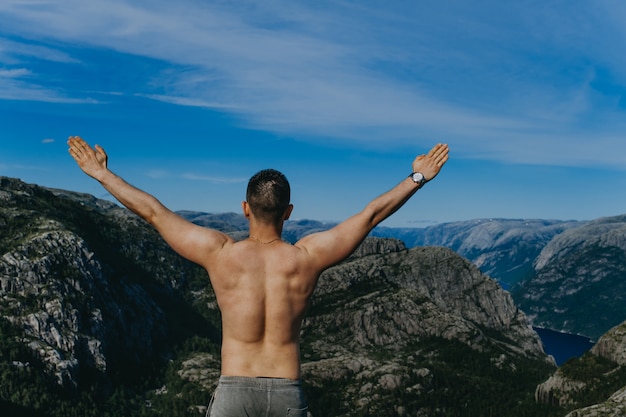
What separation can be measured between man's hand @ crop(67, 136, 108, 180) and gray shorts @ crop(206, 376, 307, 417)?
4.70 meters

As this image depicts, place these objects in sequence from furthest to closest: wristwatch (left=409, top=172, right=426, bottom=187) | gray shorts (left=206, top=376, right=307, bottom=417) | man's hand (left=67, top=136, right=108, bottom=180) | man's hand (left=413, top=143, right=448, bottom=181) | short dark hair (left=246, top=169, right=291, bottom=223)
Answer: man's hand (left=413, top=143, right=448, bottom=181)
man's hand (left=67, top=136, right=108, bottom=180)
wristwatch (left=409, top=172, right=426, bottom=187)
short dark hair (left=246, top=169, right=291, bottom=223)
gray shorts (left=206, top=376, right=307, bottom=417)

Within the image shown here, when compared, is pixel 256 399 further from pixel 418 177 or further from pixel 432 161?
pixel 432 161

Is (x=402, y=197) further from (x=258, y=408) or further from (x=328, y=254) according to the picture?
(x=258, y=408)

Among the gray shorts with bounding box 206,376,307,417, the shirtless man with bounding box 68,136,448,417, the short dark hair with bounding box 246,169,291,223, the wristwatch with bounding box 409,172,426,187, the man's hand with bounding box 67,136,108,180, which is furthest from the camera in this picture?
the man's hand with bounding box 67,136,108,180

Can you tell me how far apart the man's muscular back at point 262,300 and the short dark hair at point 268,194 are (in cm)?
57

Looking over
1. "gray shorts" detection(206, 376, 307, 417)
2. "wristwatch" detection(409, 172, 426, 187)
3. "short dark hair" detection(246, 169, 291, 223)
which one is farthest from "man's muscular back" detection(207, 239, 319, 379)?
"wristwatch" detection(409, 172, 426, 187)

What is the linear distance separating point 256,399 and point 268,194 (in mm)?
3527

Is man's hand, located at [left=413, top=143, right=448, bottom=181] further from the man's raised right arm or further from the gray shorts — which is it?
the gray shorts

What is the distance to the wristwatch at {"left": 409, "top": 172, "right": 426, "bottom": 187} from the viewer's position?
34.9 feet

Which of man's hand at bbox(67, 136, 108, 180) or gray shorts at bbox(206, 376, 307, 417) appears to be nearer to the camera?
gray shorts at bbox(206, 376, 307, 417)

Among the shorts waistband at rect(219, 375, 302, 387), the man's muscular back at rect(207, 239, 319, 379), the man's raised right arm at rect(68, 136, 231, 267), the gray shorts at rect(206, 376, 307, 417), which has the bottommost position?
A: the gray shorts at rect(206, 376, 307, 417)

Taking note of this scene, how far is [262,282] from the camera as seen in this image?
31.6 feet

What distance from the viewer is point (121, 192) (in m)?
10.2

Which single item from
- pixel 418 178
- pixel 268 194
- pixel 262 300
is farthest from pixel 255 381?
pixel 418 178
